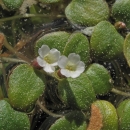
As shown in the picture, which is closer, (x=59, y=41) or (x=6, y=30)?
(x=59, y=41)

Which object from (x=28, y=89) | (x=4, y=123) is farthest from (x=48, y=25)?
(x=4, y=123)

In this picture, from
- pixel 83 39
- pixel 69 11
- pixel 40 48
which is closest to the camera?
pixel 40 48

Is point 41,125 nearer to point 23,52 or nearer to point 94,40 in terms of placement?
point 23,52

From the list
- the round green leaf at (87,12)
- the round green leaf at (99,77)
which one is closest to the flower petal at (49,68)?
the round green leaf at (99,77)

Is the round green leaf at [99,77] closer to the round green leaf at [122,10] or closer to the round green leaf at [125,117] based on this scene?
the round green leaf at [125,117]

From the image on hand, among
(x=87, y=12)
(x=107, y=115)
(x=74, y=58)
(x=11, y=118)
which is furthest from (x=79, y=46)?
(x=11, y=118)

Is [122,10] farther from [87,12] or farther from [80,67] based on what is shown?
[80,67]
